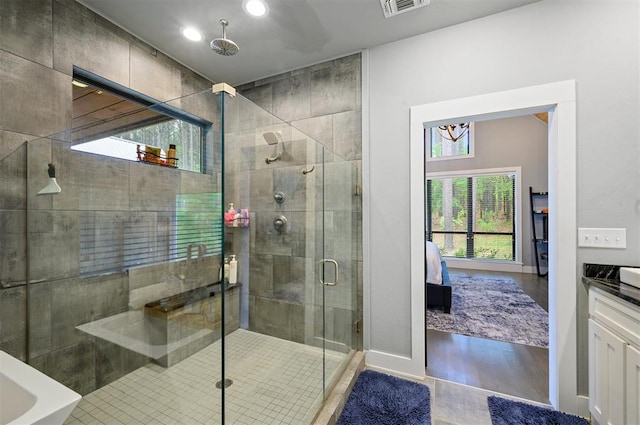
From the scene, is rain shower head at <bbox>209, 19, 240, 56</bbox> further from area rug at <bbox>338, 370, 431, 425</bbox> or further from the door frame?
area rug at <bbox>338, 370, 431, 425</bbox>

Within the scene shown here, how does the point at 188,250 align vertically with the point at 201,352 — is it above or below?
above

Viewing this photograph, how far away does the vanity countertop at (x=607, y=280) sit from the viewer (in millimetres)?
1429

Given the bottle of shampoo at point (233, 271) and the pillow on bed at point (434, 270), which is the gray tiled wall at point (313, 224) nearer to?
the bottle of shampoo at point (233, 271)

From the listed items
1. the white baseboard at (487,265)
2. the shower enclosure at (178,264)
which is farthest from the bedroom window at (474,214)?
the shower enclosure at (178,264)

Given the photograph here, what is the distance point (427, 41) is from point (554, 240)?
1764 mm

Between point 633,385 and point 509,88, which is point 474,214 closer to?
point 509,88

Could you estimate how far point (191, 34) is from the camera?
217 centimetres

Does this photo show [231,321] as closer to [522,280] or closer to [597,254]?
[597,254]

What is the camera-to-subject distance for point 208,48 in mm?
2367

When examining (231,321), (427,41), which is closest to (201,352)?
(231,321)

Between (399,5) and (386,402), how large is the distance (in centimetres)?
276

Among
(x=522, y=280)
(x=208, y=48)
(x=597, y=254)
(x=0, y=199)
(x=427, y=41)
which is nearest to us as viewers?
(x=0, y=199)

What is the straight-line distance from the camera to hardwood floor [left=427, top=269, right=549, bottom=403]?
6.83 feet

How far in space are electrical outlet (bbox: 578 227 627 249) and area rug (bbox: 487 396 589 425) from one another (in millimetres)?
1088
